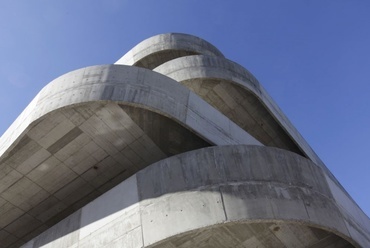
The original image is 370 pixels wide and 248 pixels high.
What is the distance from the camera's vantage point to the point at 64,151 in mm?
10977

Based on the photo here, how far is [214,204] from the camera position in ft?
28.0

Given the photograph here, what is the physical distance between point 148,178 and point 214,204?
1958 millimetres

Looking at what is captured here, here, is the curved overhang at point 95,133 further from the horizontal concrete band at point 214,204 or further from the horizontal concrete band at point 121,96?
the horizontal concrete band at point 214,204

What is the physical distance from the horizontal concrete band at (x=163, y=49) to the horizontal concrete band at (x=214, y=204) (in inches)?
536

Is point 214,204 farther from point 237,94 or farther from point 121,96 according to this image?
point 237,94

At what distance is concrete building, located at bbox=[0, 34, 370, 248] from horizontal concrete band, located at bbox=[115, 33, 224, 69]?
36.2 feet

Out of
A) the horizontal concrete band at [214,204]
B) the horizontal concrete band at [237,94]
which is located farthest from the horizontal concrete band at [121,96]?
the horizontal concrete band at [237,94]

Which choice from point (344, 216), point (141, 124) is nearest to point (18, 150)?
point (141, 124)

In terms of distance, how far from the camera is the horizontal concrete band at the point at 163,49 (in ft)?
72.4

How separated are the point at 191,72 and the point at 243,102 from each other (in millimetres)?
3007

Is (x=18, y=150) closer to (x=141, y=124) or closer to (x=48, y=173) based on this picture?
(x=48, y=173)

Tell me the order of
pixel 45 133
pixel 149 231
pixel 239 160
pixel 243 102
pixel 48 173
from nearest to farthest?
1. pixel 149 231
2. pixel 239 160
3. pixel 45 133
4. pixel 48 173
5. pixel 243 102

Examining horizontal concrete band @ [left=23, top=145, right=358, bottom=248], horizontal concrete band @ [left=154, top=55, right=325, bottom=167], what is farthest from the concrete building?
horizontal concrete band @ [left=154, top=55, right=325, bottom=167]

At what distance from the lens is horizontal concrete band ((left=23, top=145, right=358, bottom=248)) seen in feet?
27.8
